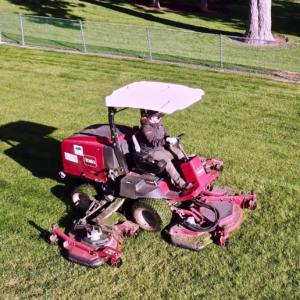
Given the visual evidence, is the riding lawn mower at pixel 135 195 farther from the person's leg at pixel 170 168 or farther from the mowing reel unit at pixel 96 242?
the person's leg at pixel 170 168

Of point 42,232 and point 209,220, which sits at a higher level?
point 209,220

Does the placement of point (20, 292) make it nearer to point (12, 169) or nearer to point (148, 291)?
point (148, 291)

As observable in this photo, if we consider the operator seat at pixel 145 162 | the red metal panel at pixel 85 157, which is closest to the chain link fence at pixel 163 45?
the operator seat at pixel 145 162

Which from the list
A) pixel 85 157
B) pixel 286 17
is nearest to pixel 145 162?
pixel 85 157

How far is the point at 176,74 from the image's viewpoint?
603 inches

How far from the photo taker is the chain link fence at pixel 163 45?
52.9 feet

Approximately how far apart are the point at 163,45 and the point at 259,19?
4332 mm

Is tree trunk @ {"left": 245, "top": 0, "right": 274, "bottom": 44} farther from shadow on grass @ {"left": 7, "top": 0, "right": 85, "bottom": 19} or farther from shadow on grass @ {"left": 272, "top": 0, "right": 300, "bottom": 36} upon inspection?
shadow on grass @ {"left": 7, "top": 0, "right": 85, "bottom": 19}

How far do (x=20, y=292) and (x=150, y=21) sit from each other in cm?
2380

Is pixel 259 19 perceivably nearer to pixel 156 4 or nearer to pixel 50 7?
pixel 156 4

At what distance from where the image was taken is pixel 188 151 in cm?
953

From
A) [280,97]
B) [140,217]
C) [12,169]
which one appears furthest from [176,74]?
[140,217]

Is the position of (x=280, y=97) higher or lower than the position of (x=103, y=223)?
lower

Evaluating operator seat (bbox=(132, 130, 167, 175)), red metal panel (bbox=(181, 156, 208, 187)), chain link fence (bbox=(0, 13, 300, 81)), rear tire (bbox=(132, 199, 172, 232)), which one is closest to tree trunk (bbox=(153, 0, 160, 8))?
chain link fence (bbox=(0, 13, 300, 81))
